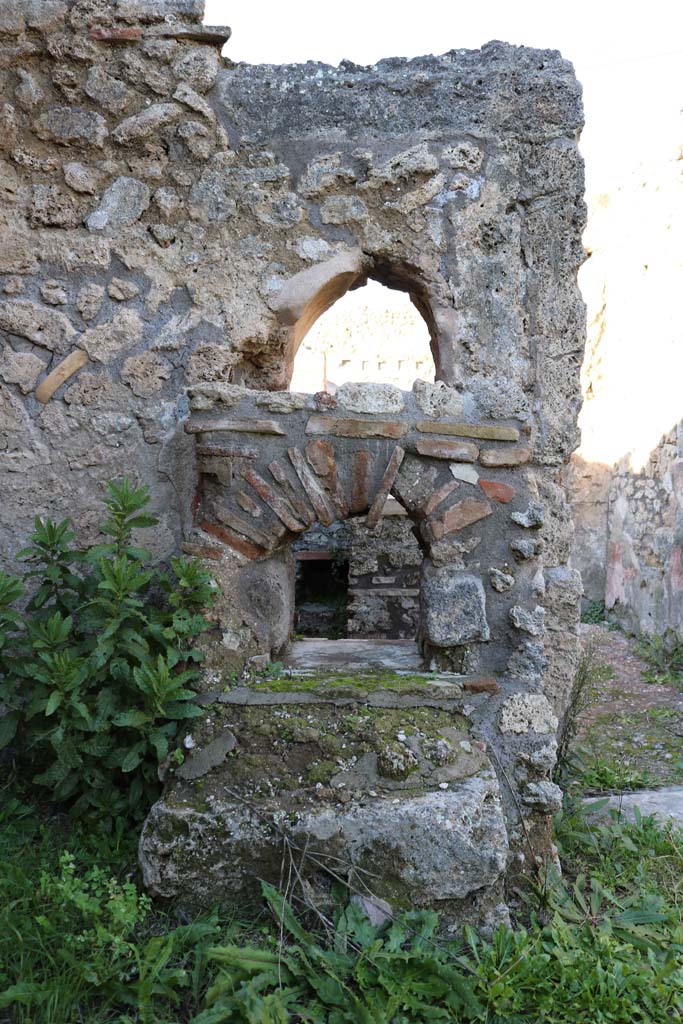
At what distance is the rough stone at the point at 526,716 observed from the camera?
244 cm

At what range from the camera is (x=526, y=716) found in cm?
245

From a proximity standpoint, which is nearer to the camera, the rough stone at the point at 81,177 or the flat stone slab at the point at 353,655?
the flat stone slab at the point at 353,655

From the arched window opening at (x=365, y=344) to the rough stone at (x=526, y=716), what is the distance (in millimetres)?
8876

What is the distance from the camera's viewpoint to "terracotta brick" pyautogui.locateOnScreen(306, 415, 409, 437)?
250 centimetres

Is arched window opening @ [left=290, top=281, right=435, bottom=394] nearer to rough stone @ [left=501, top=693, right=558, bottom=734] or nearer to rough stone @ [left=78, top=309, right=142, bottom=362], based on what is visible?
rough stone @ [left=78, top=309, right=142, bottom=362]

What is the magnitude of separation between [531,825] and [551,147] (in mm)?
2571

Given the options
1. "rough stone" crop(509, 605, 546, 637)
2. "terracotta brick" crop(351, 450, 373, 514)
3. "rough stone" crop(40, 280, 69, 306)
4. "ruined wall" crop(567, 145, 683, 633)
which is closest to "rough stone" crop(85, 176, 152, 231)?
"rough stone" crop(40, 280, 69, 306)

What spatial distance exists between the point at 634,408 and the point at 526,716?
686 centimetres

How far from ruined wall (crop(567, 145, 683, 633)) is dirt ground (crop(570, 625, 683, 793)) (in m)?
0.74

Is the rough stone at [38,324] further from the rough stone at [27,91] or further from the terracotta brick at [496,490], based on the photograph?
the terracotta brick at [496,490]

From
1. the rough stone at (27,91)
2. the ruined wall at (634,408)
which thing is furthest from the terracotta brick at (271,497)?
the ruined wall at (634,408)

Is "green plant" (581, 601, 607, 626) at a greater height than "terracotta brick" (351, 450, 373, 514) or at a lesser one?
lesser

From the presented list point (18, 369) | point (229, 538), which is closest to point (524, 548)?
point (229, 538)

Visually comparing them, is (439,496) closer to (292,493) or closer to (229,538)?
(292,493)
